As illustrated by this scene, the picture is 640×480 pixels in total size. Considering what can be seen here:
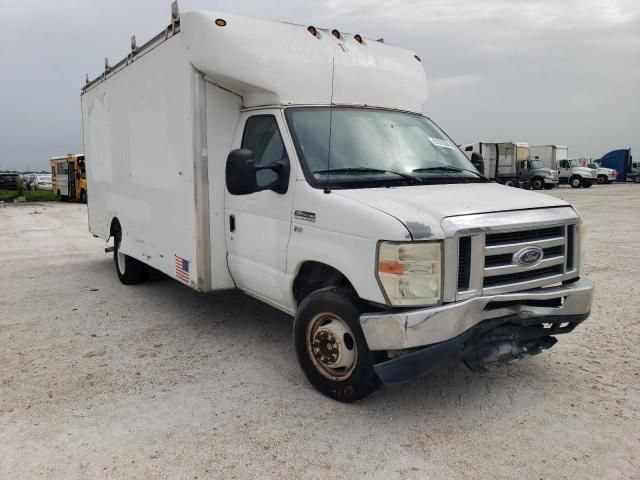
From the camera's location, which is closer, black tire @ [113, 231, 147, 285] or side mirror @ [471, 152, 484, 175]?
side mirror @ [471, 152, 484, 175]

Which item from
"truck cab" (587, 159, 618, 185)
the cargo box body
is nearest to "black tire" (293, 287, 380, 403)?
the cargo box body

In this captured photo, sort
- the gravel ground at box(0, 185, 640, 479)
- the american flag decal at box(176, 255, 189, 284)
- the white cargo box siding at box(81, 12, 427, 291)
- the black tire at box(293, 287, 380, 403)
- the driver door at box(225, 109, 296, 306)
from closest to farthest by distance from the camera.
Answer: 1. the gravel ground at box(0, 185, 640, 479)
2. the black tire at box(293, 287, 380, 403)
3. the driver door at box(225, 109, 296, 306)
4. the white cargo box siding at box(81, 12, 427, 291)
5. the american flag decal at box(176, 255, 189, 284)

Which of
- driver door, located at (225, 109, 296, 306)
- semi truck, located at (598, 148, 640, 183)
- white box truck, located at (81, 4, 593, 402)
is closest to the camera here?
white box truck, located at (81, 4, 593, 402)

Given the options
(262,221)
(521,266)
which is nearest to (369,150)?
(262,221)

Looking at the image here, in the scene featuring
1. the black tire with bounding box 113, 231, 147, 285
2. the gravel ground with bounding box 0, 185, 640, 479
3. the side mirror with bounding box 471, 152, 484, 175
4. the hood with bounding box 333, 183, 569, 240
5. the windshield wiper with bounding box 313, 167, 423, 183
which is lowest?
the gravel ground with bounding box 0, 185, 640, 479

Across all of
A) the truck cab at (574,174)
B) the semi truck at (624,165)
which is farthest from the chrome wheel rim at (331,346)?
the semi truck at (624,165)

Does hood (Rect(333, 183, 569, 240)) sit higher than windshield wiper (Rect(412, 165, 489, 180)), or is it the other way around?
windshield wiper (Rect(412, 165, 489, 180))

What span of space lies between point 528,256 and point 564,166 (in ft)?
129

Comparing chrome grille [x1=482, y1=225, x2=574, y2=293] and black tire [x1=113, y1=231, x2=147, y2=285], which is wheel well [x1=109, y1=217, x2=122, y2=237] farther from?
chrome grille [x1=482, y1=225, x2=574, y2=293]

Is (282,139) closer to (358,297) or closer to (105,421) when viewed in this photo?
(358,297)

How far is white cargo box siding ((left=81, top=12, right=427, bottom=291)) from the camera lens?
4.83 metres

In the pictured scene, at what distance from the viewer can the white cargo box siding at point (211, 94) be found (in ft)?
15.8

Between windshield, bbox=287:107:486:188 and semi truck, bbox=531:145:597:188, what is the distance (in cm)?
3538

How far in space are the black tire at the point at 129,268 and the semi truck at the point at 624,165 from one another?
4961 centimetres
